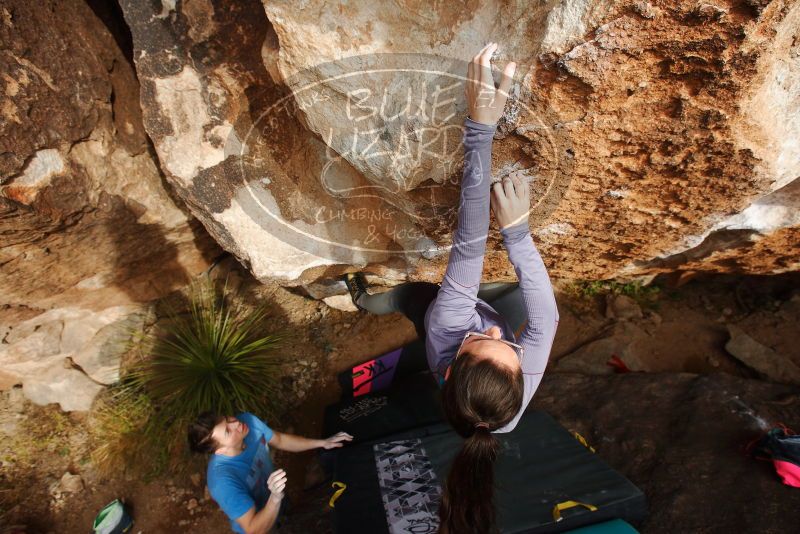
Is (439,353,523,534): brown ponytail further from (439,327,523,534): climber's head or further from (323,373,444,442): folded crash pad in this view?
(323,373,444,442): folded crash pad

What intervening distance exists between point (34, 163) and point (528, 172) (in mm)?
2176

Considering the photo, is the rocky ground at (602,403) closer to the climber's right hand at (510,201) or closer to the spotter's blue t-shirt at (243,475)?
the spotter's blue t-shirt at (243,475)

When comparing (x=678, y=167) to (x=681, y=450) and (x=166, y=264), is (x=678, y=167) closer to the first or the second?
(x=681, y=450)

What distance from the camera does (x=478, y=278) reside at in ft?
5.17

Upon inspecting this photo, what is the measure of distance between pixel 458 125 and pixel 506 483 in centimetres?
167

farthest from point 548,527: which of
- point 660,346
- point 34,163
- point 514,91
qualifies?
point 34,163

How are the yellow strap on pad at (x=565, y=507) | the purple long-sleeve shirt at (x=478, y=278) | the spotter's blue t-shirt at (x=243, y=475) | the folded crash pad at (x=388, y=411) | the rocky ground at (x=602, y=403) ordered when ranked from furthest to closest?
the folded crash pad at (x=388, y=411) → the rocky ground at (x=602, y=403) → the spotter's blue t-shirt at (x=243, y=475) → the yellow strap on pad at (x=565, y=507) → the purple long-sleeve shirt at (x=478, y=278)

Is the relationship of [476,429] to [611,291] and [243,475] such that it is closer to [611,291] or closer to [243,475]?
[243,475]

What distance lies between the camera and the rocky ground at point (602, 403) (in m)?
2.44

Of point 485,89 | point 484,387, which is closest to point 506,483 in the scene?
point 484,387

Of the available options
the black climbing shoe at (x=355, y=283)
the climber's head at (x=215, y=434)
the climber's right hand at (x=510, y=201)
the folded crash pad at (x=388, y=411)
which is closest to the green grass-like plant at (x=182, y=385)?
the folded crash pad at (x=388, y=411)

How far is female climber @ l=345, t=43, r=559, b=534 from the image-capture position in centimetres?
138

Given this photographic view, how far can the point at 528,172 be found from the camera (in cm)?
172

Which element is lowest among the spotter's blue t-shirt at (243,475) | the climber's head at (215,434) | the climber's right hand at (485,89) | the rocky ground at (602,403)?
the rocky ground at (602,403)
